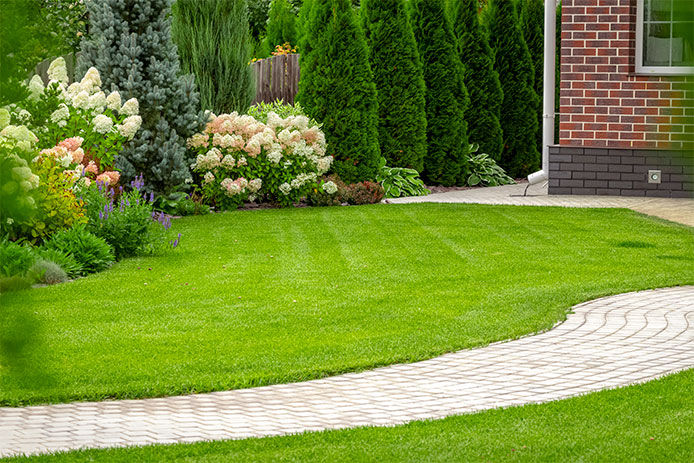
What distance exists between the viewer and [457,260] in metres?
8.41

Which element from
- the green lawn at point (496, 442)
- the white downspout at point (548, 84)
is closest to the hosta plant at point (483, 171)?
the white downspout at point (548, 84)

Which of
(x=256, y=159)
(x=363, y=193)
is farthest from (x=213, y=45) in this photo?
Result: (x=363, y=193)

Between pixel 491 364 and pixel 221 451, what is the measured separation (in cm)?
193

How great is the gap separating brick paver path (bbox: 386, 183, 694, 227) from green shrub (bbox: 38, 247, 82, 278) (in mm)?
6122

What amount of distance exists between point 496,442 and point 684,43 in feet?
10.2

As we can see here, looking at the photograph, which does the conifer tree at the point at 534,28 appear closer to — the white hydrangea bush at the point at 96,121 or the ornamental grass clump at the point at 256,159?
the ornamental grass clump at the point at 256,159

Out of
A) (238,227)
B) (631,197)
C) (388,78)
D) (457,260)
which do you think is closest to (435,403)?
(457,260)

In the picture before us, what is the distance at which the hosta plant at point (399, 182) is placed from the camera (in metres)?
14.0

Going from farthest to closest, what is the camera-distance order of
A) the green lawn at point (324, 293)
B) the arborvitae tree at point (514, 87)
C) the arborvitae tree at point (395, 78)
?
the arborvitae tree at point (514, 87) < the arborvitae tree at point (395, 78) < the green lawn at point (324, 293)

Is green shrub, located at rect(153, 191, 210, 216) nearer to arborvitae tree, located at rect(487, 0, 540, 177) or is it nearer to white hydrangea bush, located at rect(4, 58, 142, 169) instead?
white hydrangea bush, located at rect(4, 58, 142, 169)

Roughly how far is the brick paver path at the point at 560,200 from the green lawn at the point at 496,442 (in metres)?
7.00

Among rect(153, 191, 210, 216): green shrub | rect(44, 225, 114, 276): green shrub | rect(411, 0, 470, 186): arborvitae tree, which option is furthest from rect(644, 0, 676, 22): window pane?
rect(411, 0, 470, 186): arborvitae tree

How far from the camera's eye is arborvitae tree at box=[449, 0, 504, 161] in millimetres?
15930

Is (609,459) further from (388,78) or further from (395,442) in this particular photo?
(388,78)
